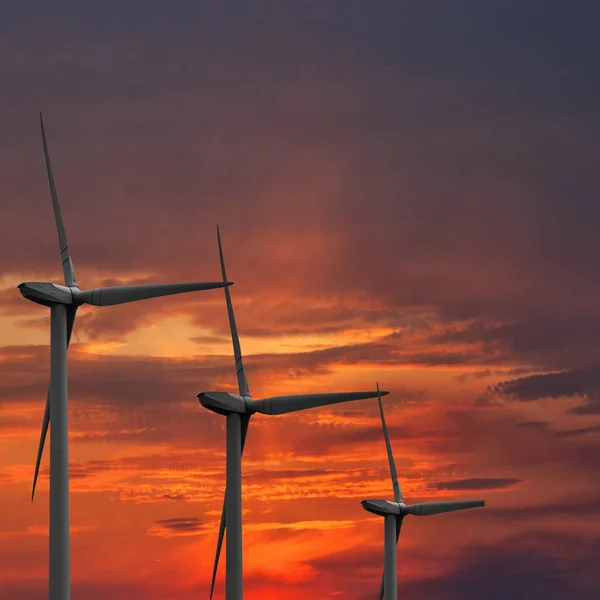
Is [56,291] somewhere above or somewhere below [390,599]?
above

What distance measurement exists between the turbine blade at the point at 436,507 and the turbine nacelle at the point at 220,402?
194 feet

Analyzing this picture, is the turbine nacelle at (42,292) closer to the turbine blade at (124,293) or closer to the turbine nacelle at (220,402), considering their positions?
the turbine blade at (124,293)

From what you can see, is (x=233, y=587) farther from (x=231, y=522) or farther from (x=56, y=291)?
(x=56, y=291)

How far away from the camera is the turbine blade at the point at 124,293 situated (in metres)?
97.8

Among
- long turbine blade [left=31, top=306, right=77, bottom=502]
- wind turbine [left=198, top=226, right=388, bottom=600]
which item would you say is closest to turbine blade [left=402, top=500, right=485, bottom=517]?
wind turbine [left=198, top=226, right=388, bottom=600]

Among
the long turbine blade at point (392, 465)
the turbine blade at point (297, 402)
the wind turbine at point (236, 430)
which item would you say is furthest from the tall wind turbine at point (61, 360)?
the long turbine blade at point (392, 465)

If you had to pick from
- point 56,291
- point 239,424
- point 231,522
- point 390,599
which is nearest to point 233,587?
point 231,522

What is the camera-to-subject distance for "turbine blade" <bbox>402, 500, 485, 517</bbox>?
170625mm

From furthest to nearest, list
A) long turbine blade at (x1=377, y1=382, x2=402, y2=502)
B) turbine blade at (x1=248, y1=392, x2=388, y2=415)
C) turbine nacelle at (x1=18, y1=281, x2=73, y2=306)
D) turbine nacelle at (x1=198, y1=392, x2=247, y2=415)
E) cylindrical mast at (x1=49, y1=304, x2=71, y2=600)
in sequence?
long turbine blade at (x1=377, y1=382, x2=402, y2=502), turbine nacelle at (x1=198, y1=392, x2=247, y2=415), turbine blade at (x1=248, y1=392, x2=388, y2=415), turbine nacelle at (x1=18, y1=281, x2=73, y2=306), cylindrical mast at (x1=49, y1=304, x2=71, y2=600)

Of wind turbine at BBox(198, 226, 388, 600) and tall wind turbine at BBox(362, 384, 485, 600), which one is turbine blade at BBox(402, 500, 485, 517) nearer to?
tall wind turbine at BBox(362, 384, 485, 600)

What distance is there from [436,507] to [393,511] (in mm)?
5964

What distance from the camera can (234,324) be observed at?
124 meters

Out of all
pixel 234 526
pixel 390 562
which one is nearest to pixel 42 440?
pixel 234 526

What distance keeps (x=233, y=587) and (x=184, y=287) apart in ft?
95.4
